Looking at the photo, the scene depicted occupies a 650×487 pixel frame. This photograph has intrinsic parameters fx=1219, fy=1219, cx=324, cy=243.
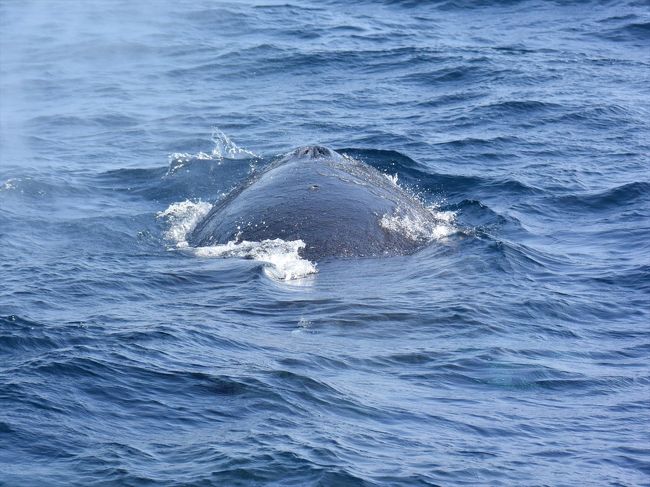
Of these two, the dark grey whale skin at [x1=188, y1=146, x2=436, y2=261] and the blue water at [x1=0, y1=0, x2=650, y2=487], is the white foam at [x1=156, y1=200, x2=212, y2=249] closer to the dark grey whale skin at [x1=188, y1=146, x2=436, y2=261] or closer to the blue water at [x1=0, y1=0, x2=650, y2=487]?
the blue water at [x1=0, y1=0, x2=650, y2=487]

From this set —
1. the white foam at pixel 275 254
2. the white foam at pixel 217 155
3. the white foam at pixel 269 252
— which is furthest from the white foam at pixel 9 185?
the white foam at pixel 275 254

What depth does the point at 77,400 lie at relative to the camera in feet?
36.1

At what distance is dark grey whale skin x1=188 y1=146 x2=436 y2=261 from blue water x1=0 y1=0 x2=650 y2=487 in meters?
0.44

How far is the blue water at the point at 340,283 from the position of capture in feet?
33.4

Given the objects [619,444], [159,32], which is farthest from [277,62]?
[619,444]

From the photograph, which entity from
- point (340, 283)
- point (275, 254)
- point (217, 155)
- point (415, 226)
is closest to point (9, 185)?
point (217, 155)

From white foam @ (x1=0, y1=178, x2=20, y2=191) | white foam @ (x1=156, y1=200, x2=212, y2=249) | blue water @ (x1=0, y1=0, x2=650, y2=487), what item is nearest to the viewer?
blue water @ (x1=0, y1=0, x2=650, y2=487)

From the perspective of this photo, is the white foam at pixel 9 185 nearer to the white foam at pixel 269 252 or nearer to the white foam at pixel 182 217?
the white foam at pixel 182 217

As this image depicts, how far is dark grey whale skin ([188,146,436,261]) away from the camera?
15609mm

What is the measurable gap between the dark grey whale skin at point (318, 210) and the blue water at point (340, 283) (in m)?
0.44

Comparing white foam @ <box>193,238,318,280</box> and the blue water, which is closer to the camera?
the blue water

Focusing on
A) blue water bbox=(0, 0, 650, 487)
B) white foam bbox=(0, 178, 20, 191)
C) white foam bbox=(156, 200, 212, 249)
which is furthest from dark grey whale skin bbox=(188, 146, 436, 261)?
white foam bbox=(0, 178, 20, 191)

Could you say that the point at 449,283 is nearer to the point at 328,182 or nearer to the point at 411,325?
the point at 411,325

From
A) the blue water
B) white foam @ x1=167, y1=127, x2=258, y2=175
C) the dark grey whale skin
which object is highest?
the dark grey whale skin
